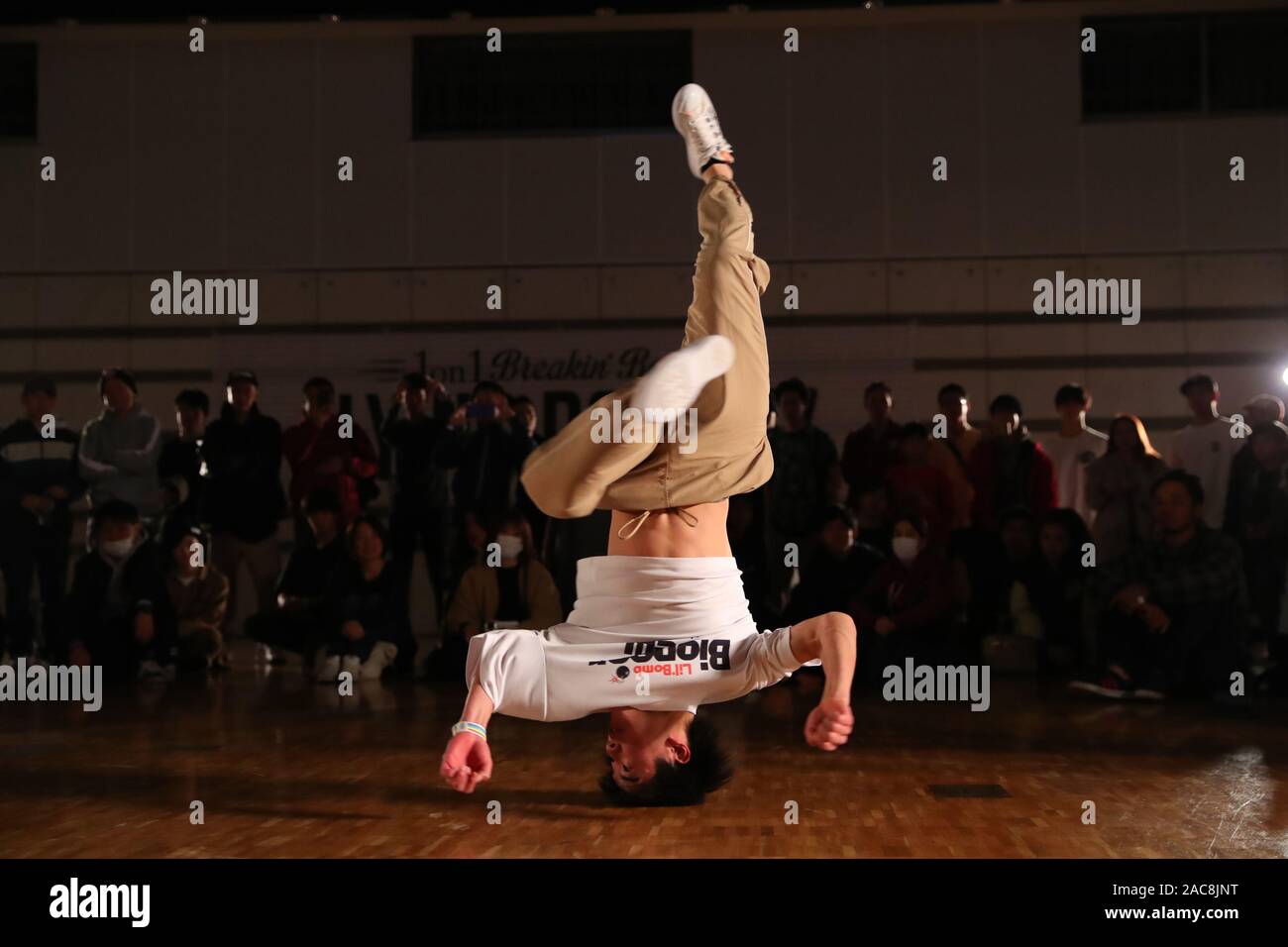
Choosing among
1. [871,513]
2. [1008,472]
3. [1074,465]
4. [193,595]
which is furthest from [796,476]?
[193,595]

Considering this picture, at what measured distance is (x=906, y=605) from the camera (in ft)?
23.4

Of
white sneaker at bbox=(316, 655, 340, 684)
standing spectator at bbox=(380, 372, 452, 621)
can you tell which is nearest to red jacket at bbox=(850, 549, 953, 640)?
standing spectator at bbox=(380, 372, 452, 621)

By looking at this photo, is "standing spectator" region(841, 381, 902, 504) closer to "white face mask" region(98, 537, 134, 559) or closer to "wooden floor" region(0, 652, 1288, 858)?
"wooden floor" region(0, 652, 1288, 858)

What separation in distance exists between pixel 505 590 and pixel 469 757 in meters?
4.11

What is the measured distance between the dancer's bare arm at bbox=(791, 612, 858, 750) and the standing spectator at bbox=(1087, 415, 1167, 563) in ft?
14.8

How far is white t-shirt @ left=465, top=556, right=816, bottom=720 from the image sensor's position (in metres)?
3.38

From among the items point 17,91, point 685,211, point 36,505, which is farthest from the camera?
point 17,91

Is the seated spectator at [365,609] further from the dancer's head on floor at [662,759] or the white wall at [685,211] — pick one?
the dancer's head on floor at [662,759]

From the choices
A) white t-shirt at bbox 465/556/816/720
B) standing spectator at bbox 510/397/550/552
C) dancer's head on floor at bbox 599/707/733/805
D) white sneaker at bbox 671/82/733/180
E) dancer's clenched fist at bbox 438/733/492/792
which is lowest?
dancer's head on floor at bbox 599/707/733/805

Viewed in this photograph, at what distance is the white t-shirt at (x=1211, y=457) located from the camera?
768cm

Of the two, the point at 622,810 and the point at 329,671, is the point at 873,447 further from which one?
the point at 622,810

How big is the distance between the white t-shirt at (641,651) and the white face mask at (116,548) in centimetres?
480

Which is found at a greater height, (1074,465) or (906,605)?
(1074,465)

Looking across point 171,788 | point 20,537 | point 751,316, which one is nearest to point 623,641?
point 751,316
